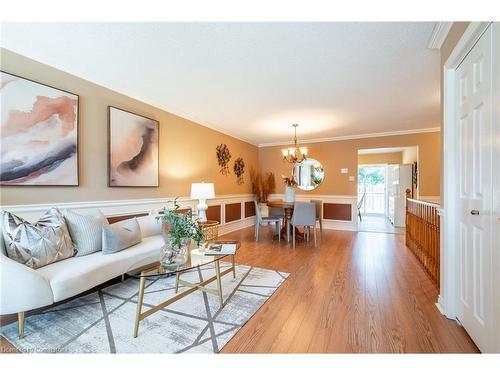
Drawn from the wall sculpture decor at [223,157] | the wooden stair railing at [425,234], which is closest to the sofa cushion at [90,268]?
the wall sculpture decor at [223,157]

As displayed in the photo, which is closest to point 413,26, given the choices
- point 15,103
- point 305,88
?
point 305,88

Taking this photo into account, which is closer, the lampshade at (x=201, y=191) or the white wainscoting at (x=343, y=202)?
the lampshade at (x=201, y=191)

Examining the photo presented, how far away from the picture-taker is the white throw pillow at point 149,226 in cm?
285

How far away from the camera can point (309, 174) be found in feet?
20.5

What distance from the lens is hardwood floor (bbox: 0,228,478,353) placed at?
57.6 inches

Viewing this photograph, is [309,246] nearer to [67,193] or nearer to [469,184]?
[469,184]

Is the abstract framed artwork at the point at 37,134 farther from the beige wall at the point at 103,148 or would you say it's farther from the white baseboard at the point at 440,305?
the white baseboard at the point at 440,305

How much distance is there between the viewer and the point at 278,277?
2.61 m

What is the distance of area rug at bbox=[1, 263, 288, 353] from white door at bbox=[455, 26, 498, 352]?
4.93 ft

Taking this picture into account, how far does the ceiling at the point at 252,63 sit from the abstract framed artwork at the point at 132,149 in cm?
37

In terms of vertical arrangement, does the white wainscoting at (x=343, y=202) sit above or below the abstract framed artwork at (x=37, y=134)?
below

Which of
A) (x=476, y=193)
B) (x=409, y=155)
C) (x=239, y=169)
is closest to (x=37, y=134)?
(x=476, y=193)

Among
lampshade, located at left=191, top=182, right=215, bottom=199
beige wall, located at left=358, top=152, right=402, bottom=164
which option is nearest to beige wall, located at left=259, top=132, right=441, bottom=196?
beige wall, located at left=358, top=152, right=402, bottom=164

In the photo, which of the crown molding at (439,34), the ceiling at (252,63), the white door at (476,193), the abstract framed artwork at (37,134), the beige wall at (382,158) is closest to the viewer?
the white door at (476,193)
